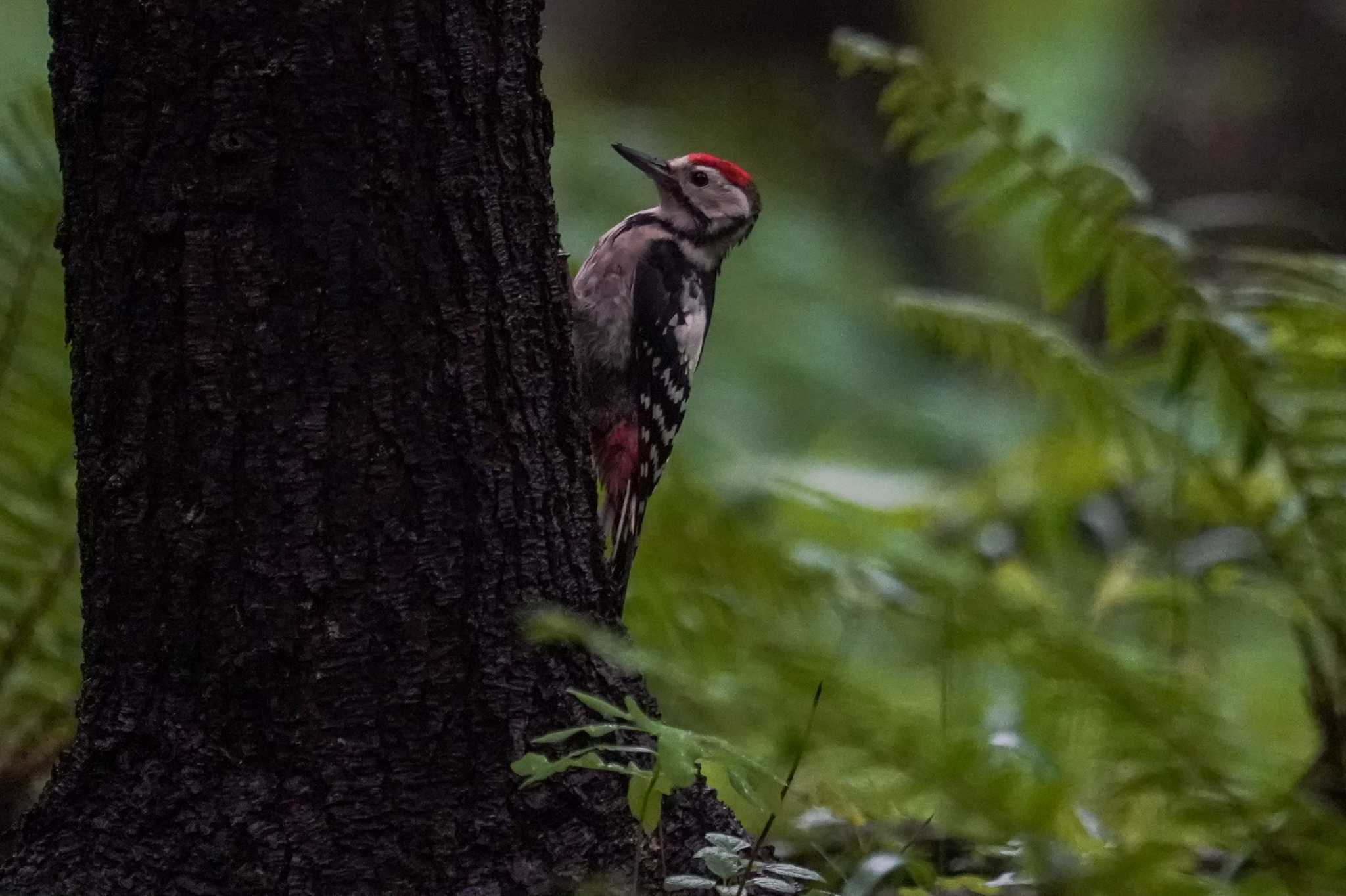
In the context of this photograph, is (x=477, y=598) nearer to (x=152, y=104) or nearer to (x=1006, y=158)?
(x=152, y=104)

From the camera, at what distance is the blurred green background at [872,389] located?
2148 millimetres

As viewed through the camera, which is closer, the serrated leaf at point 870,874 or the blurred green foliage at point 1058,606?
the blurred green foliage at point 1058,606

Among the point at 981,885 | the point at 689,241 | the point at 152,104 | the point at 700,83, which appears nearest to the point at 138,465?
the point at 152,104

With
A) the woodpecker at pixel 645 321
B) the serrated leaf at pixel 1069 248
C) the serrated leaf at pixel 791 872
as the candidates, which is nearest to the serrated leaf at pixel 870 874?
the serrated leaf at pixel 791 872

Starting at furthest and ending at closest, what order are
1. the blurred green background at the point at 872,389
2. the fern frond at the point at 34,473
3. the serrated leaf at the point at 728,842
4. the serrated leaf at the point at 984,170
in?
the serrated leaf at the point at 984,170 → the fern frond at the point at 34,473 → the blurred green background at the point at 872,389 → the serrated leaf at the point at 728,842

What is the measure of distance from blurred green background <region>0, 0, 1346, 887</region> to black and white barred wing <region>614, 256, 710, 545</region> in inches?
3.8

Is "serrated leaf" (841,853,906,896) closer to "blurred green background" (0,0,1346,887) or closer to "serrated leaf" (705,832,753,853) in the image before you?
"blurred green background" (0,0,1346,887)

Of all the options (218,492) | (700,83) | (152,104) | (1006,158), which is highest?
(152,104)

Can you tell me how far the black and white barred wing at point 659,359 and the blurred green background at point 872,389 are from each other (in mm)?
96

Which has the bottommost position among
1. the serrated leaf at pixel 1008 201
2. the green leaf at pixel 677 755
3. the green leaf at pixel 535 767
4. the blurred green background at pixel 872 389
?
the blurred green background at pixel 872 389

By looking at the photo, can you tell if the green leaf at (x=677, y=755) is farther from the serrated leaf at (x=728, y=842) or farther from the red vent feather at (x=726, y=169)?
the red vent feather at (x=726, y=169)

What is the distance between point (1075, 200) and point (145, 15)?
1857 mm

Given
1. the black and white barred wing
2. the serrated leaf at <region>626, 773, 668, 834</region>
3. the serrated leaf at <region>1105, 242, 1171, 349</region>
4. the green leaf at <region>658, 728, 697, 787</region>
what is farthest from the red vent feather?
the green leaf at <region>658, 728, 697, 787</region>

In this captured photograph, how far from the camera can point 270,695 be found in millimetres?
1775
